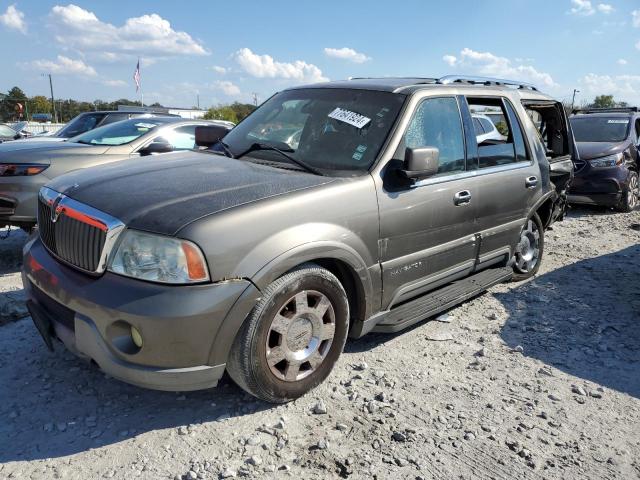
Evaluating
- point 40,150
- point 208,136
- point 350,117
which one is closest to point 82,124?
point 40,150

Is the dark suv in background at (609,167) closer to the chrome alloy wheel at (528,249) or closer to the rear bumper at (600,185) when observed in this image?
the rear bumper at (600,185)

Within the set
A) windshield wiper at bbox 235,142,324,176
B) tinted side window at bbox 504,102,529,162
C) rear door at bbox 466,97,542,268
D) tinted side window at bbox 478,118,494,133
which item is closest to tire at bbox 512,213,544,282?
rear door at bbox 466,97,542,268

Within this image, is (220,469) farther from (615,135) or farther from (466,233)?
(615,135)

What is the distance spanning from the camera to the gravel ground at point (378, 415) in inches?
98.2

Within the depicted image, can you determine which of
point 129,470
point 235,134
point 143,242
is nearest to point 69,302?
point 143,242

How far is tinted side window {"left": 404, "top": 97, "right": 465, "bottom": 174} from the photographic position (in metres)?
3.54

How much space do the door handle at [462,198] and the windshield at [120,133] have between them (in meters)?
4.10

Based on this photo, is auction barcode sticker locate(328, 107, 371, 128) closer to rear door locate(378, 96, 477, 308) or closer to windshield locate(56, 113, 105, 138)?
rear door locate(378, 96, 477, 308)

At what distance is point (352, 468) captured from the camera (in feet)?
8.10

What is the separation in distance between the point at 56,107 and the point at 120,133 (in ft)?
274

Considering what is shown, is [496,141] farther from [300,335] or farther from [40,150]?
[40,150]

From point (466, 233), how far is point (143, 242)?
8.00ft

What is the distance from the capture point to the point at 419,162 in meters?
3.14

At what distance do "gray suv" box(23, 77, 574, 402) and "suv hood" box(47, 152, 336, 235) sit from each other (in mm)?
12
